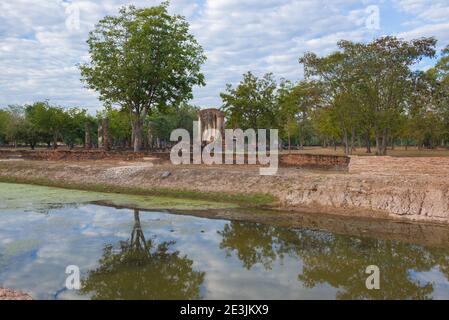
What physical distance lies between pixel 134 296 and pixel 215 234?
16.8ft

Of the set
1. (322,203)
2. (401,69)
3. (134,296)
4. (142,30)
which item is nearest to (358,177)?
(322,203)

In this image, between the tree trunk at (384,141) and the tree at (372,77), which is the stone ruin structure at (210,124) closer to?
the tree at (372,77)

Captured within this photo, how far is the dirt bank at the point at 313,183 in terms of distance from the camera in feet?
49.2

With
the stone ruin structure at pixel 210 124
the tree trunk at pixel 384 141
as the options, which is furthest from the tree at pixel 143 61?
the tree trunk at pixel 384 141

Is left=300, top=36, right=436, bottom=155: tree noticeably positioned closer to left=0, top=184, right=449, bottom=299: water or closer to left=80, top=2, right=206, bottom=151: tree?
left=80, top=2, right=206, bottom=151: tree

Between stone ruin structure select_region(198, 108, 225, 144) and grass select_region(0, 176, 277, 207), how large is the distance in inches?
431

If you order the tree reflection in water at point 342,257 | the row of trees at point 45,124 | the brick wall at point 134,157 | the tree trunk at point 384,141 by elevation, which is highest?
the row of trees at point 45,124

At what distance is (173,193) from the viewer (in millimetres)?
19422

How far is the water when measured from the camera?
7.80 metres

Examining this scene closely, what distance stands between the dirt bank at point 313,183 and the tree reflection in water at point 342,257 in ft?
12.2

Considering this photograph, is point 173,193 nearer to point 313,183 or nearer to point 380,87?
point 313,183

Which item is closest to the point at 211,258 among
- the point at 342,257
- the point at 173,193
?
the point at 342,257

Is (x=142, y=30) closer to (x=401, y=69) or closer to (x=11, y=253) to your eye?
(x=401, y=69)

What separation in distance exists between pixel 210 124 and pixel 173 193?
42.6 feet
